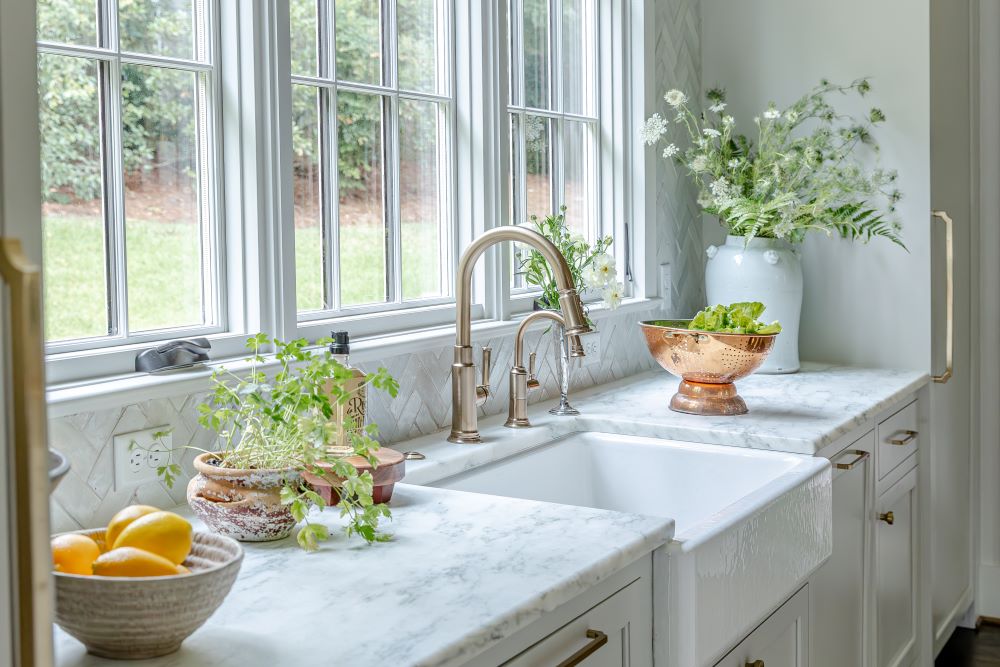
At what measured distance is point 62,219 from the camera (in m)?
1.51

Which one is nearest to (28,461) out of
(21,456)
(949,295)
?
(21,456)

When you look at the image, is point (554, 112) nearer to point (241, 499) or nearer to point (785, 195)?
point (785, 195)

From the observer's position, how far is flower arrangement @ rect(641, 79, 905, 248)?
284 centimetres

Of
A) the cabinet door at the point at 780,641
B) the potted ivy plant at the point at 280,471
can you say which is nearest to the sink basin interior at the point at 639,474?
the cabinet door at the point at 780,641

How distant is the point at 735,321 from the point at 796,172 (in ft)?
2.35

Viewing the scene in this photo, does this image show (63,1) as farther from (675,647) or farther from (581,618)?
(675,647)

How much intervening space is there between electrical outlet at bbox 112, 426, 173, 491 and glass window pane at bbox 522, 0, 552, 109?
142 cm

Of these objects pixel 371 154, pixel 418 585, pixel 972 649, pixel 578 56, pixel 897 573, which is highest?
pixel 578 56

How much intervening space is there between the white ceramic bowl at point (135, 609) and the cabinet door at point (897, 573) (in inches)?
77.3

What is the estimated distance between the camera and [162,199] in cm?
167

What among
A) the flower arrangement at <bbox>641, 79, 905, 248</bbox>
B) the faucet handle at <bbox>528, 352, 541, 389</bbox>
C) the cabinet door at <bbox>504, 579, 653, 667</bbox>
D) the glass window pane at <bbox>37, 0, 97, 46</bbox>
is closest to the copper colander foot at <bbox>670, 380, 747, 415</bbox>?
the faucet handle at <bbox>528, 352, 541, 389</bbox>

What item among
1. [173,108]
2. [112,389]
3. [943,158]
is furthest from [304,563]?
[943,158]

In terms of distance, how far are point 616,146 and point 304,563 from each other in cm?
195

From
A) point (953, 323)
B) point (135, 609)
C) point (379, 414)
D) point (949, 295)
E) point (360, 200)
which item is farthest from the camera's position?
point (953, 323)
